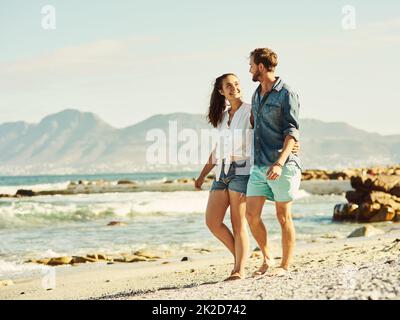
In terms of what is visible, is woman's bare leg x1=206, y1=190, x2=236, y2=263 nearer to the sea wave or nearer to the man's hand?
the man's hand

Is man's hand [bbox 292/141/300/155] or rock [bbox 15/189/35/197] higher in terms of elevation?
man's hand [bbox 292/141/300/155]

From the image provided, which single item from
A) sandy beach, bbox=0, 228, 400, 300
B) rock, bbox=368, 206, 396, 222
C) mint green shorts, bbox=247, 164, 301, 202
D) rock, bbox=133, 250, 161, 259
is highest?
mint green shorts, bbox=247, 164, 301, 202

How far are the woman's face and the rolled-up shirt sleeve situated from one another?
1.91 ft

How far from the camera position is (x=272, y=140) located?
6.11 metres

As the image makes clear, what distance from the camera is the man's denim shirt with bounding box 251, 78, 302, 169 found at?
6.05m

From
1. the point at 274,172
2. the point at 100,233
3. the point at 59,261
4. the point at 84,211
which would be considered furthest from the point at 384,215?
the point at 274,172

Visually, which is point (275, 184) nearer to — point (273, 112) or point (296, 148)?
point (296, 148)

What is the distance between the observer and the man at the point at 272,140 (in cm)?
604

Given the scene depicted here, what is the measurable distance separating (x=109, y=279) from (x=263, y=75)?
156 inches

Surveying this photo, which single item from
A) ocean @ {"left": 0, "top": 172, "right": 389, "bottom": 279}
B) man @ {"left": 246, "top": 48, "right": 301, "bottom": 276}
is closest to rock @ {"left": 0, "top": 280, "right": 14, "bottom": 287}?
ocean @ {"left": 0, "top": 172, "right": 389, "bottom": 279}

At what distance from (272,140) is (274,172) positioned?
0.40 meters

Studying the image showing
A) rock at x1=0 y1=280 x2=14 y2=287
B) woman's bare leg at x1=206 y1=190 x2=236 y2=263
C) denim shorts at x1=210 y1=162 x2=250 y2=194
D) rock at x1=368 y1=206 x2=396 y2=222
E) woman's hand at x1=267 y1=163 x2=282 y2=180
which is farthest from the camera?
rock at x1=368 y1=206 x2=396 y2=222
